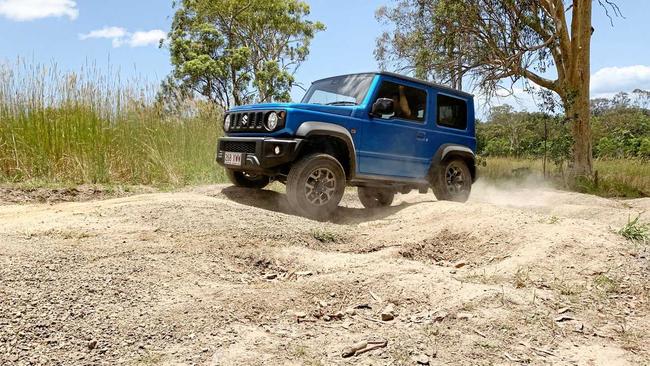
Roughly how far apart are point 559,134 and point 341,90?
35.9ft

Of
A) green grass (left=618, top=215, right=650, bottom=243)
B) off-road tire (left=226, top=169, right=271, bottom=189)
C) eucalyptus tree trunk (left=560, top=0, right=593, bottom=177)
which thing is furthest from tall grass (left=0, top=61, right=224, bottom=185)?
eucalyptus tree trunk (left=560, top=0, right=593, bottom=177)

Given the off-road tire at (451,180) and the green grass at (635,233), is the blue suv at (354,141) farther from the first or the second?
the green grass at (635,233)

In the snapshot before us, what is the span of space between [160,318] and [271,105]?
3961mm

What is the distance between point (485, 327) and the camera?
10.5ft

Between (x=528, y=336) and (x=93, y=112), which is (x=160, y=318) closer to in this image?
(x=528, y=336)

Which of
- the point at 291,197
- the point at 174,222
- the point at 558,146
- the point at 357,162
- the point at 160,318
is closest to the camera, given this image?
the point at 160,318

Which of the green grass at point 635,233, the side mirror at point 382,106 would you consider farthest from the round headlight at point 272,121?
the green grass at point 635,233

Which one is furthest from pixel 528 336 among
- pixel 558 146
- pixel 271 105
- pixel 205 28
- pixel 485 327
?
pixel 205 28

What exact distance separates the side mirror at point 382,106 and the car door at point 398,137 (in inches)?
5.1

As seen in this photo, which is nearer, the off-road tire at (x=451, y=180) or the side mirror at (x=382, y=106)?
the side mirror at (x=382, y=106)

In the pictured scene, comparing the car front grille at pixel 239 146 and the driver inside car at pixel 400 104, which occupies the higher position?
the driver inside car at pixel 400 104

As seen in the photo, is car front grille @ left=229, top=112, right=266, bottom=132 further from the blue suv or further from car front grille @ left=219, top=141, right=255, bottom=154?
car front grille @ left=219, top=141, right=255, bottom=154

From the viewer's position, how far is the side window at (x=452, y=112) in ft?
26.6

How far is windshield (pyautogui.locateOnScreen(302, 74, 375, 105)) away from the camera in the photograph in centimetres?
723
